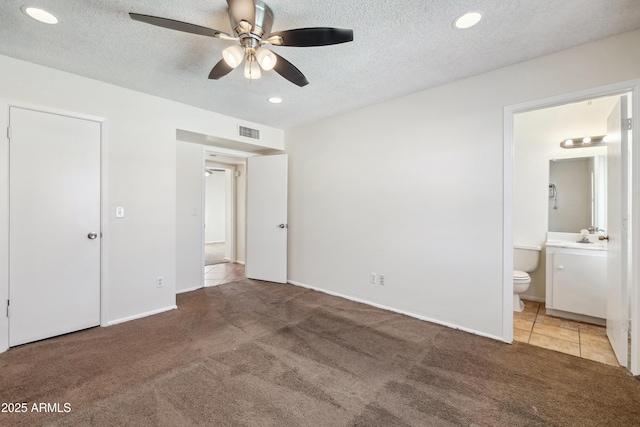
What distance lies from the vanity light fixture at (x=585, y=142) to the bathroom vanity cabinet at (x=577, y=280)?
123cm

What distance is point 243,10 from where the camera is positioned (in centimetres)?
163

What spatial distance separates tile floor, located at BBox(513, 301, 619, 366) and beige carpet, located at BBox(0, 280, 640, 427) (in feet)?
0.62

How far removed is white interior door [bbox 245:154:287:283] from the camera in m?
4.41

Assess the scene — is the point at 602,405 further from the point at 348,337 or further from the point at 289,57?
the point at 289,57

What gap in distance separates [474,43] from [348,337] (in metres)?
2.69

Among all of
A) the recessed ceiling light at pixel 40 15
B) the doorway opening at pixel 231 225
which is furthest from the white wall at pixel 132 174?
the doorway opening at pixel 231 225

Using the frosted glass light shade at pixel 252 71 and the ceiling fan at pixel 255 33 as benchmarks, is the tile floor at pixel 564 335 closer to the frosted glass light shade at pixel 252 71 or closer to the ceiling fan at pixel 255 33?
the ceiling fan at pixel 255 33

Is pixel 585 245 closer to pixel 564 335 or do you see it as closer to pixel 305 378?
pixel 564 335

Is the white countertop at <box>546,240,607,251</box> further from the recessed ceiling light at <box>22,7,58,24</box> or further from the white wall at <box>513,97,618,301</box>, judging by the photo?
the recessed ceiling light at <box>22,7,58,24</box>

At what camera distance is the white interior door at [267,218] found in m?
4.41

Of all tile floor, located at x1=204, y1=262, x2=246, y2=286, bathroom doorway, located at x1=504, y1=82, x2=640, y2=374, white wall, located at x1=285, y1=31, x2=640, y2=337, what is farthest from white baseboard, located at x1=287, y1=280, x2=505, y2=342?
tile floor, located at x1=204, y1=262, x2=246, y2=286

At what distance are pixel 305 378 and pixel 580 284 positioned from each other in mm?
3118

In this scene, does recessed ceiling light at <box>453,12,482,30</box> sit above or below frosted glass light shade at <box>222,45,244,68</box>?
above

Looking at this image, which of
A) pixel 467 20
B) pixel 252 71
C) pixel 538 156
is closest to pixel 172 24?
pixel 252 71
